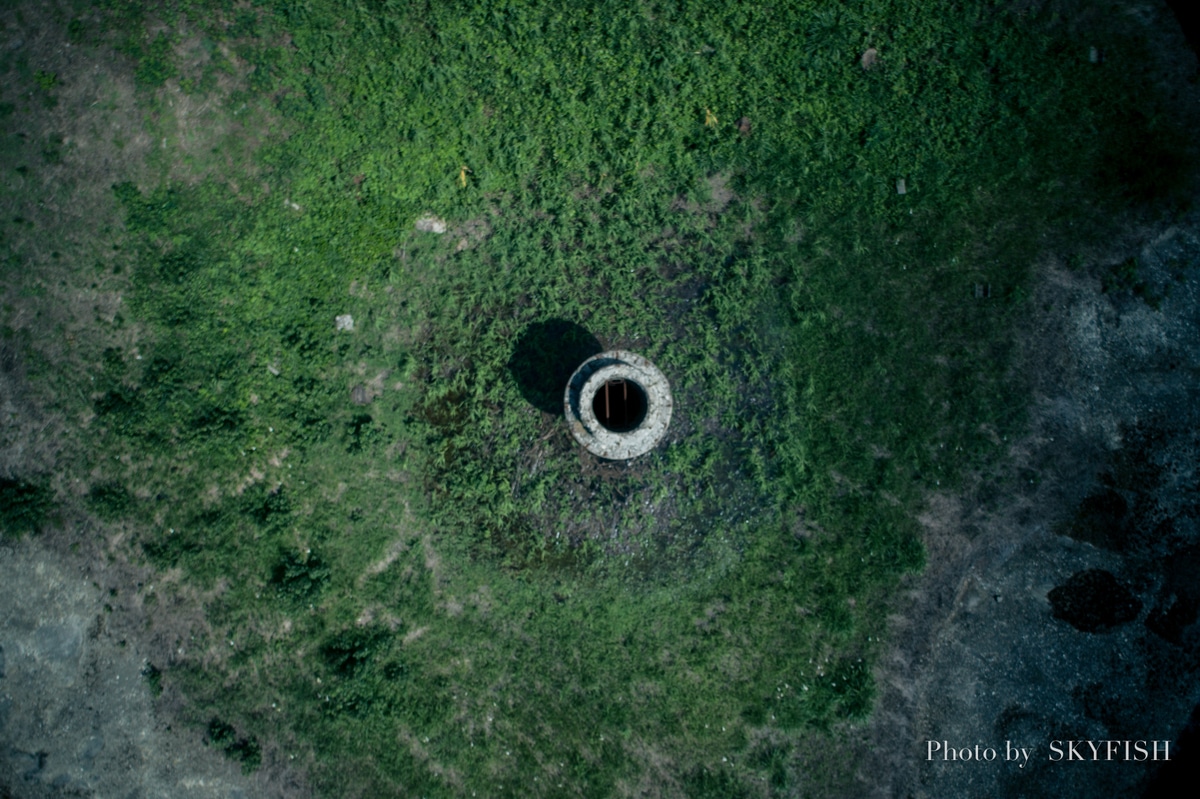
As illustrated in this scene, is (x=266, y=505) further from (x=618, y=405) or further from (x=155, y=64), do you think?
(x=155, y=64)

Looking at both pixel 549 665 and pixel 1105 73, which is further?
pixel 1105 73

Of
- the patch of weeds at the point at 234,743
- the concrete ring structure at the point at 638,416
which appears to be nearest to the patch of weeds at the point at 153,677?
the patch of weeds at the point at 234,743

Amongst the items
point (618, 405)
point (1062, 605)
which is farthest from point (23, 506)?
point (1062, 605)

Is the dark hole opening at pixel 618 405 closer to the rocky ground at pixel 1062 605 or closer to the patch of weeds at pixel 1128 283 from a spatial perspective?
the rocky ground at pixel 1062 605

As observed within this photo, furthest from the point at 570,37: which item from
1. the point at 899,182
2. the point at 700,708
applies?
the point at 700,708

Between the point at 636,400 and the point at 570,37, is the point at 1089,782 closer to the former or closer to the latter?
the point at 636,400

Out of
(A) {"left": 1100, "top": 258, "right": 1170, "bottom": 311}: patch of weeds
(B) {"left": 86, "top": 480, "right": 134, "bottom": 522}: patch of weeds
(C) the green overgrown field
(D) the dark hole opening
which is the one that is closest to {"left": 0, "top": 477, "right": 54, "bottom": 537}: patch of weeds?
(C) the green overgrown field
